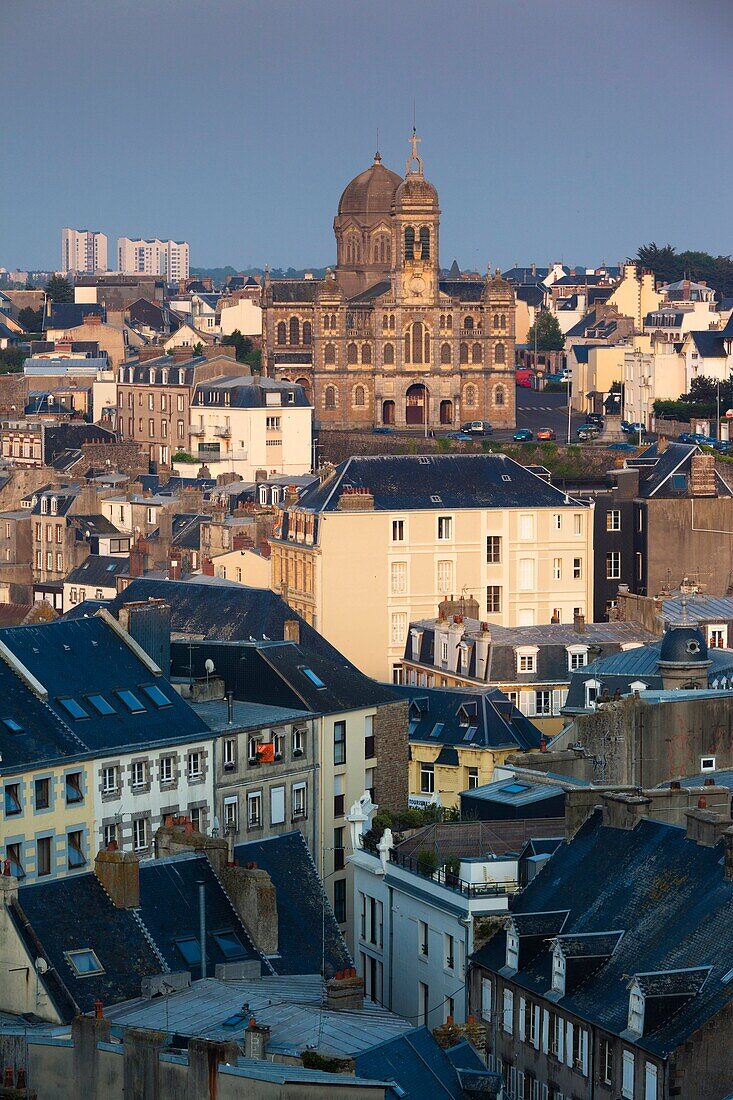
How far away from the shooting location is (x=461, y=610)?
248ft

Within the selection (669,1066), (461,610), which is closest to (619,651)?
(461,610)

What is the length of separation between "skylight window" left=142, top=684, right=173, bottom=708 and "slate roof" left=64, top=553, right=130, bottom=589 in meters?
41.7

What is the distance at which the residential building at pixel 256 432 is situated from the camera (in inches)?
4914

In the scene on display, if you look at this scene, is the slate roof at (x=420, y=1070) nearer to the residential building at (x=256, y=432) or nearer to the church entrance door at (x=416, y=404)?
the residential building at (x=256, y=432)

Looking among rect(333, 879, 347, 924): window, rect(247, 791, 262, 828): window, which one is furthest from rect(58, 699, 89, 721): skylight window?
rect(333, 879, 347, 924): window

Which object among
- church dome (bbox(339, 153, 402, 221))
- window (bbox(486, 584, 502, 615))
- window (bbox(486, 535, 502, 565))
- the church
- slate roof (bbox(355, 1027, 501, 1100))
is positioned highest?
church dome (bbox(339, 153, 402, 221))

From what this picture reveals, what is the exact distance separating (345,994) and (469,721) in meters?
26.6

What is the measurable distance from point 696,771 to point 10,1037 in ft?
60.0

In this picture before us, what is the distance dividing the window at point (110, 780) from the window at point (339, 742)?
6.68 metres

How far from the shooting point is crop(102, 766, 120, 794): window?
4484 centimetres

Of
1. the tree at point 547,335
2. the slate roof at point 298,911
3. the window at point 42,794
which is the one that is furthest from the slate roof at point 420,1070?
the tree at point 547,335

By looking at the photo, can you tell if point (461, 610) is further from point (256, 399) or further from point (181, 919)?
point (256, 399)

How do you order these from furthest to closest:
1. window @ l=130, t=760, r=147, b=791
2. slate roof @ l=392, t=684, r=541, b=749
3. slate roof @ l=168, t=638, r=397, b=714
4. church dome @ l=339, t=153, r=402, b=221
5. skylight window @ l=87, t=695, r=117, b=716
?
church dome @ l=339, t=153, r=402, b=221, slate roof @ l=392, t=684, r=541, b=749, slate roof @ l=168, t=638, r=397, b=714, skylight window @ l=87, t=695, r=117, b=716, window @ l=130, t=760, r=147, b=791

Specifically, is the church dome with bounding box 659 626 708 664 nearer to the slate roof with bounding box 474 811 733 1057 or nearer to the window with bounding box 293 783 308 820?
the window with bounding box 293 783 308 820
